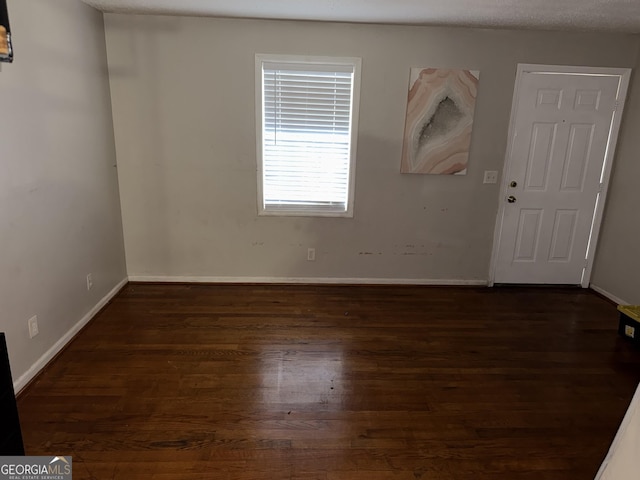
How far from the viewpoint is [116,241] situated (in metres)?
3.61

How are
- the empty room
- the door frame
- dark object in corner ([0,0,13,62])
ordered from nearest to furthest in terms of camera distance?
dark object in corner ([0,0,13,62])
the empty room
the door frame

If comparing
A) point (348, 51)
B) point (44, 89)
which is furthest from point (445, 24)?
point (44, 89)

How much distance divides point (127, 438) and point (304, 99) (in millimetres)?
2847

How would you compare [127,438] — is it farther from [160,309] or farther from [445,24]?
[445,24]

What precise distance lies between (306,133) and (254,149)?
496 millimetres

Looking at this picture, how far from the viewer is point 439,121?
11.8ft

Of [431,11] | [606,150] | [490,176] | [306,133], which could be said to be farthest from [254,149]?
[606,150]

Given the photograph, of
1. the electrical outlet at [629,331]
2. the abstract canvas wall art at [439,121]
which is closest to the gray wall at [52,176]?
the abstract canvas wall art at [439,121]

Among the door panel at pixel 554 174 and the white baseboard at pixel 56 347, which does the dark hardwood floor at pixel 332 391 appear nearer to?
the white baseboard at pixel 56 347

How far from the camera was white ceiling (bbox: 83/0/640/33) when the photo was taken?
2.75 metres

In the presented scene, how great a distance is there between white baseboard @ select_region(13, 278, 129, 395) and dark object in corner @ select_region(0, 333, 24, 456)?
60 cm

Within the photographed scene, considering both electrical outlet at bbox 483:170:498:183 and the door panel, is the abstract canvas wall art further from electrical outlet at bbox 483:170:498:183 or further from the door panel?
the door panel

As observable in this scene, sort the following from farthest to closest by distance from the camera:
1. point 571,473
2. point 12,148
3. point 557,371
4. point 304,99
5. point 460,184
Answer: point 460,184, point 304,99, point 557,371, point 12,148, point 571,473

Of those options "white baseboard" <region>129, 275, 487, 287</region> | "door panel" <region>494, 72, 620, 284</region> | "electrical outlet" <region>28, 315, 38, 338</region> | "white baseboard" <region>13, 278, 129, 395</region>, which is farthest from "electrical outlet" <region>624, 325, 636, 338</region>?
"electrical outlet" <region>28, 315, 38, 338</region>
